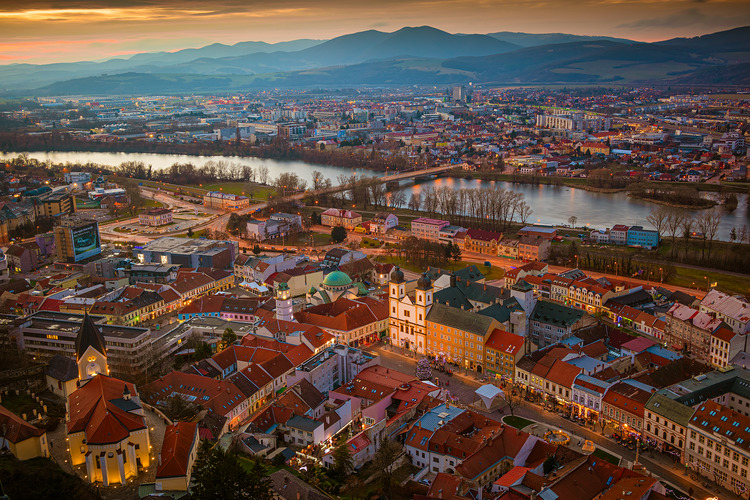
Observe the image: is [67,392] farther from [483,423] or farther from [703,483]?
[703,483]

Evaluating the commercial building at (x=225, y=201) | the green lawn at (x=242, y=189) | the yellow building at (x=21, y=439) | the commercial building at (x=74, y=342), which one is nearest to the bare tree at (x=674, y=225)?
the commercial building at (x=74, y=342)

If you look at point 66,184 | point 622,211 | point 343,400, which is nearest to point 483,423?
point 343,400

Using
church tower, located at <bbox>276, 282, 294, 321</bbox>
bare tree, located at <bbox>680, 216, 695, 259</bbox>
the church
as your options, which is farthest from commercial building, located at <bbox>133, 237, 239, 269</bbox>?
bare tree, located at <bbox>680, 216, 695, 259</bbox>

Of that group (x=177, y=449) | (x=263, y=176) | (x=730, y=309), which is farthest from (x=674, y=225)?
(x=263, y=176)

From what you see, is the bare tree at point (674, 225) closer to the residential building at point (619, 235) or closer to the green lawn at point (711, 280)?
the residential building at point (619, 235)

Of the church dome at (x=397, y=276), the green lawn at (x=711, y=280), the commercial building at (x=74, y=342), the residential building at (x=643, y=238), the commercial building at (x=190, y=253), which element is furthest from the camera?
the residential building at (x=643, y=238)

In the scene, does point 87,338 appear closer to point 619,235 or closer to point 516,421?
point 516,421

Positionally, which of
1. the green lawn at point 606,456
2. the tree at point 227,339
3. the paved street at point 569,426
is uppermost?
the tree at point 227,339
